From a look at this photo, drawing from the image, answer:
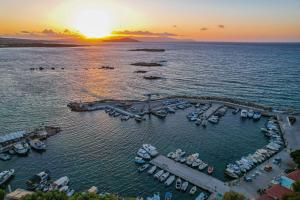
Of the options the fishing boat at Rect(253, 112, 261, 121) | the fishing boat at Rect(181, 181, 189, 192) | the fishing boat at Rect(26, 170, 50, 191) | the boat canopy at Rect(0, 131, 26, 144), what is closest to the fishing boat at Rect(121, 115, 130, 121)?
the boat canopy at Rect(0, 131, 26, 144)

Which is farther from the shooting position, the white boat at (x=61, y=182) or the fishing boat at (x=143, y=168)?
the fishing boat at (x=143, y=168)

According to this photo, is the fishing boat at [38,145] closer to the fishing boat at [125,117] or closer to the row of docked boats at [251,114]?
the fishing boat at [125,117]

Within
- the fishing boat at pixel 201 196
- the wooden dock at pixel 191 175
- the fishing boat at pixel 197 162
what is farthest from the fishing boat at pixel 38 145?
the fishing boat at pixel 201 196

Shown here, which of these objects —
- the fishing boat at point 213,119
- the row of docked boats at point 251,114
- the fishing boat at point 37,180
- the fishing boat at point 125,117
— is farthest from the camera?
the row of docked boats at point 251,114

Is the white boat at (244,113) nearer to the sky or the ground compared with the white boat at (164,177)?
nearer to the sky

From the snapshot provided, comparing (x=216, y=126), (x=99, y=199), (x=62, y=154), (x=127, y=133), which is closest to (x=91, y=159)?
(x=62, y=154)

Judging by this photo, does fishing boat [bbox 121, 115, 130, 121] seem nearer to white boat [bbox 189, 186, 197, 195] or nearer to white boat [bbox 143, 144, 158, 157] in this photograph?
white boat [bbox 143, 144, 158, 157]
